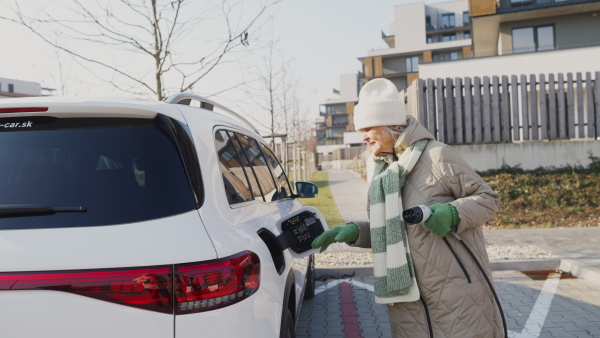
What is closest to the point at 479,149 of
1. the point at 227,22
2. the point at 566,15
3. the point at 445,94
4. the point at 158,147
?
the point at 445,94

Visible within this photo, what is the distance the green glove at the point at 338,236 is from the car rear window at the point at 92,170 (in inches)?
39.6

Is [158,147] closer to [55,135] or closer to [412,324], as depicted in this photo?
[55,135]

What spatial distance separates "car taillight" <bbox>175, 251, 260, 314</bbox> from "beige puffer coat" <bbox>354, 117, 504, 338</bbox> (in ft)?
3.24

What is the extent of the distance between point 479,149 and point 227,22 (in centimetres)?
716

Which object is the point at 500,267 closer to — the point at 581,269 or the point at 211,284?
the point at 581,269

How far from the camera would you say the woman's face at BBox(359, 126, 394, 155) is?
281cm

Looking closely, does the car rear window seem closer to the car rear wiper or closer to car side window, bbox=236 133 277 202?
the car rear wiper

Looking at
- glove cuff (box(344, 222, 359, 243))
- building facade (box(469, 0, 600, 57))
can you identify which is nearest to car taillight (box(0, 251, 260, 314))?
glove cuff (box(344, 222, 359, 243))

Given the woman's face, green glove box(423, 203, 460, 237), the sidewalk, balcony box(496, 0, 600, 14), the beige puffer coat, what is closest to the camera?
green glove box(423, 203, 460, 237)

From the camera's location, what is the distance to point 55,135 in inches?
84.0

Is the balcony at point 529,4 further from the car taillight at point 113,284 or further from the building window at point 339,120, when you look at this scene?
the building window at point 339,120

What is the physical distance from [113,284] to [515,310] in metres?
4.76

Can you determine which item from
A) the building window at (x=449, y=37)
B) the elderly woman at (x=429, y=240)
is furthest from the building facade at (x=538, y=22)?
the building window at (x=449, y=37)

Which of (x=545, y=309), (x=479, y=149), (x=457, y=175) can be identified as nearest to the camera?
(x=457, y=175)
